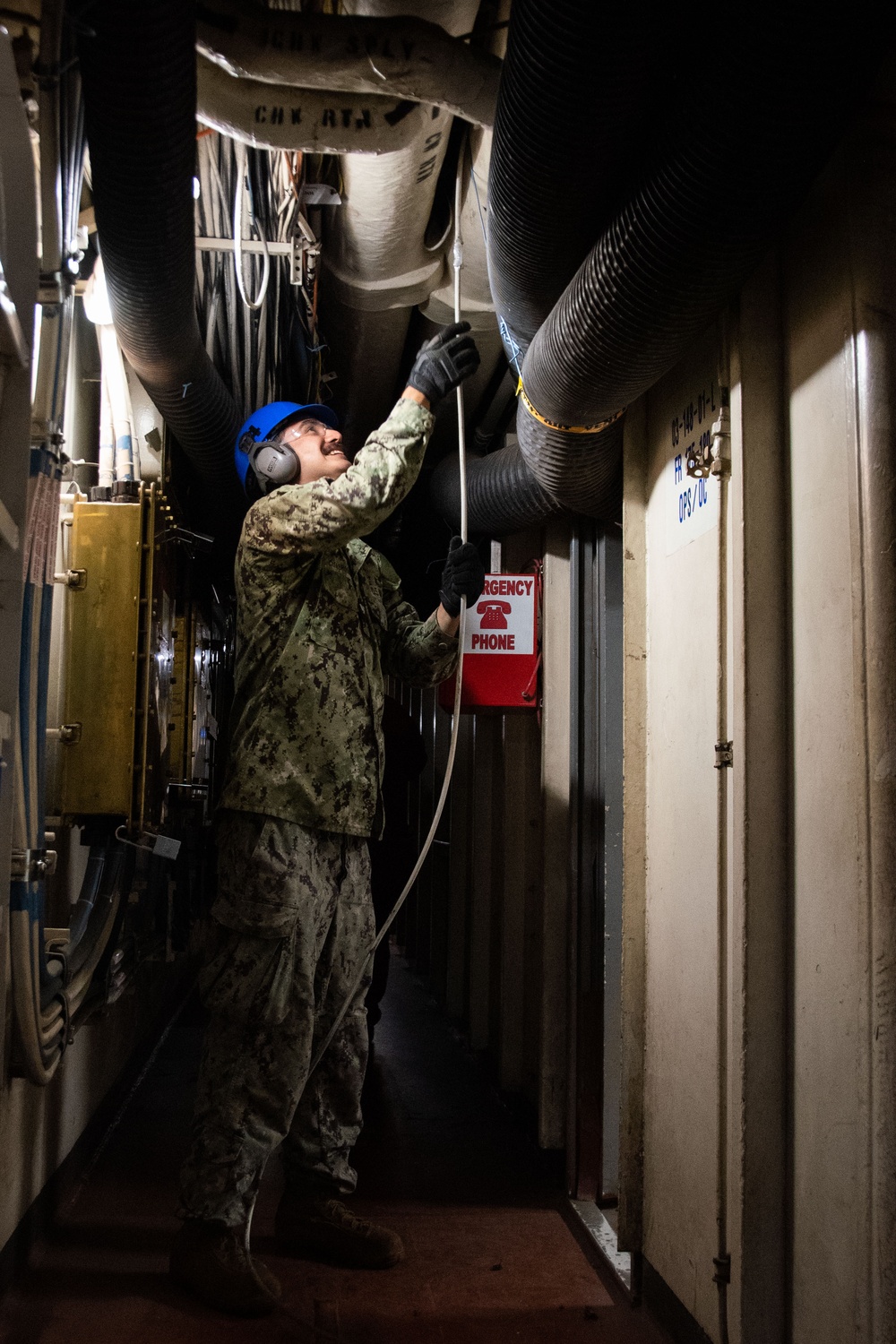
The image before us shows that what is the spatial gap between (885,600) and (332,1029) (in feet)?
5.24

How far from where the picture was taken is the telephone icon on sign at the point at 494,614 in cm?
330

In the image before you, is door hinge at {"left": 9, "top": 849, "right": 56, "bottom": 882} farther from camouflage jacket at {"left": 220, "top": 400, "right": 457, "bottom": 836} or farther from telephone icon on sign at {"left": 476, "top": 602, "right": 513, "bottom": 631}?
telephone icon on sign at {"left": 476, "top": 602, "right": 513, "bottom": 631}

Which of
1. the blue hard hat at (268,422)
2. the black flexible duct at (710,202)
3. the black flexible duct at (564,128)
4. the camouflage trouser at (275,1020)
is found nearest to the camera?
the black flexible duct at (710,202)

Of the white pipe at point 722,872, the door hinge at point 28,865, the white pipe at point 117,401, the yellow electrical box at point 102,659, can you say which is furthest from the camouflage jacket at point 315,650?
the white pipe at point 722,872

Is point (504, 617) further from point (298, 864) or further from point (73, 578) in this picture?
point (73, 578)

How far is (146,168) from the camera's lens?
1.67 meters

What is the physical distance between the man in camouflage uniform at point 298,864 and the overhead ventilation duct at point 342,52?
650 mm

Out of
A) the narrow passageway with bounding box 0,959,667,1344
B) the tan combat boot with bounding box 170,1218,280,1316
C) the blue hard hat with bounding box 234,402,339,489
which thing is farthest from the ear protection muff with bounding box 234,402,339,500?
the narrow passageway with bounding box 0,959,667,1344

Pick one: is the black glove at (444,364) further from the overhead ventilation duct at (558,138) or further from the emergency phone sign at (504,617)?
the emergency phone sign at (504,617)

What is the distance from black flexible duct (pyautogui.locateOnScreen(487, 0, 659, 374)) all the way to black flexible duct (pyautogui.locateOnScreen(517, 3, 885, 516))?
9 cm

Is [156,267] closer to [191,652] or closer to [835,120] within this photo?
[835,120]

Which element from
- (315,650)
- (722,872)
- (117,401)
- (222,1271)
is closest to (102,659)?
(315,650)

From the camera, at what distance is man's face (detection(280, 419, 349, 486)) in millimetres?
2732

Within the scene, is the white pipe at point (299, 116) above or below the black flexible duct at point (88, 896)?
above
